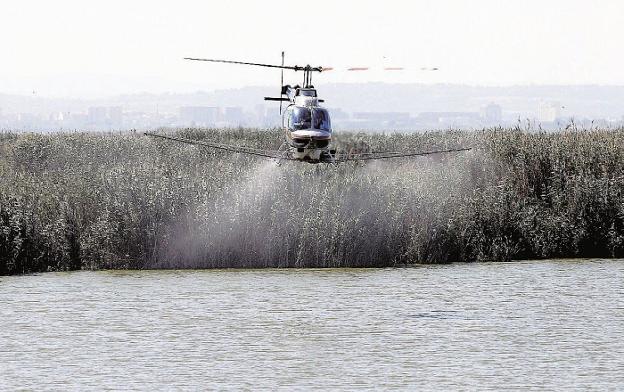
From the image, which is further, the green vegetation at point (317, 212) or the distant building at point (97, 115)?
the distant building at point (97, 115)

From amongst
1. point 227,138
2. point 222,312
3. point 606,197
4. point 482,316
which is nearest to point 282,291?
point 222,312

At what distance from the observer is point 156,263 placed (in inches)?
1065

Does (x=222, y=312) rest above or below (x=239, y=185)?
below

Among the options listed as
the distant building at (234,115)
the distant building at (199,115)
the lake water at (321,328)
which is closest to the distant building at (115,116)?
the distant building at (199,115)

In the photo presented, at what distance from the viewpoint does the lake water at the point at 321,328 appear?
720 inches

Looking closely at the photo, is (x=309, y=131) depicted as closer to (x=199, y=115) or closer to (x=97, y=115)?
(x=199, y=115)

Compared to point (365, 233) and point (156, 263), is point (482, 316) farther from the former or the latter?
point (156, 263)

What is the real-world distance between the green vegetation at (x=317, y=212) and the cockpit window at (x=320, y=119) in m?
2.26

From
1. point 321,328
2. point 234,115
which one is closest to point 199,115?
point 234,115

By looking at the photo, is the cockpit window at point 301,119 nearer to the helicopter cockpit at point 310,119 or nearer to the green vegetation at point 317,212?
the helicopter cockpit at point 310,119

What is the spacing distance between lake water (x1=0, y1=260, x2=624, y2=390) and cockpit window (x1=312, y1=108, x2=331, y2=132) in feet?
9.68

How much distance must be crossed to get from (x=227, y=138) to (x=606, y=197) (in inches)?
707

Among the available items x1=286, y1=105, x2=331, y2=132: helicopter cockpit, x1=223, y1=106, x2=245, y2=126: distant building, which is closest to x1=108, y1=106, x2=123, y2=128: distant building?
x1=223, y1=106, x2=245, y2=126: distant building

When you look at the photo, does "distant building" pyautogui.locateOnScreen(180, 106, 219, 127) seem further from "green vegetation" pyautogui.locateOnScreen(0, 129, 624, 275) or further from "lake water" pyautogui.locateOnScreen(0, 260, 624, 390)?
"lake water" pyautogui.locateOnScreen(0, 260, 624, 390)
